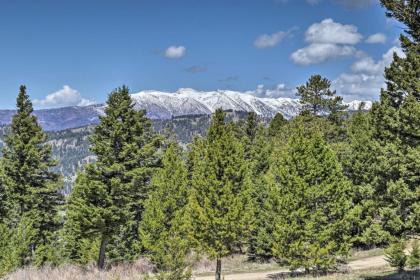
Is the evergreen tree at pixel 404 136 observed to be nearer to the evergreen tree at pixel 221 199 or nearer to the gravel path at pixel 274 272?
the gravel path at pixel 274 272

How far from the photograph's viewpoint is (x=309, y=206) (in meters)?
29.5

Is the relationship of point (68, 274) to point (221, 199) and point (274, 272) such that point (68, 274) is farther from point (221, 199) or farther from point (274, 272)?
point (274, 272)

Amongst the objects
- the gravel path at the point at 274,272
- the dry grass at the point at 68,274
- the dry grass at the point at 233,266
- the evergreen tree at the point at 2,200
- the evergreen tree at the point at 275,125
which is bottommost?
the dry grass at the point at 233,266

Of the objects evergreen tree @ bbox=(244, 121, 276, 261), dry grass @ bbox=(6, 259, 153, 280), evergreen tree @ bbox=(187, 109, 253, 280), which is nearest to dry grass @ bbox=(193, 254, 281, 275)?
evergreen tree @ bbox=(244, 121, 276, 261)

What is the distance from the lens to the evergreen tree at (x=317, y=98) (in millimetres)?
65438

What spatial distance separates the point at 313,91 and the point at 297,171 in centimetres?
3917

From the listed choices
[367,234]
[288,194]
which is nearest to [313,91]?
[288,194]

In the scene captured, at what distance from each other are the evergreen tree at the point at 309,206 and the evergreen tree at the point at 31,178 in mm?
22495

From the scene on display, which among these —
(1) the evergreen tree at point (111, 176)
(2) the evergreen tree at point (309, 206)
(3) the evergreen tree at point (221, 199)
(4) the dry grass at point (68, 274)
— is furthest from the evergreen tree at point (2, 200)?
(2) the evergreen tree at point (309, 206)

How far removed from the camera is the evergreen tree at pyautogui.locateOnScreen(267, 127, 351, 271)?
1113 inches

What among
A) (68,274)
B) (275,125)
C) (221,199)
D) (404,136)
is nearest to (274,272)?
(221,199)

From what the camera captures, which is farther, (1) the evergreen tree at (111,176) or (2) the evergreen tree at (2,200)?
(2) the evergreen tree at (2,200)

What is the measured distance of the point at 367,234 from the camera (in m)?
24.0

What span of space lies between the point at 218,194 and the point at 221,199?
48cm
